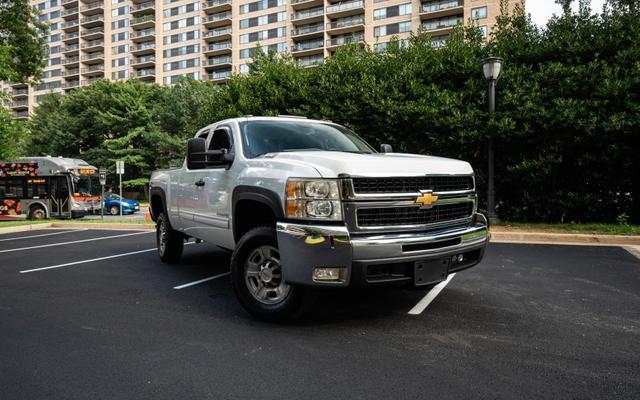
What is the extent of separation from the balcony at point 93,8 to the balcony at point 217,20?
24.8 meters

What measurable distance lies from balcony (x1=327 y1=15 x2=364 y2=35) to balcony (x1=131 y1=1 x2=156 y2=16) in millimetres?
36058

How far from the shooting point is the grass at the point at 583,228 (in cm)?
970

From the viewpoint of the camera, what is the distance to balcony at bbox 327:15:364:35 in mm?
58375

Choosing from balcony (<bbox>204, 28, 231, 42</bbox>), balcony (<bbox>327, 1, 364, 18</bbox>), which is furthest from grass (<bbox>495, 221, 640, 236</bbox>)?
balcony (<bbox>204, 28, 231, 42</bbox>)

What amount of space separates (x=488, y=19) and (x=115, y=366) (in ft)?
186

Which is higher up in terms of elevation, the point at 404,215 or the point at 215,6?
the point at 215,6

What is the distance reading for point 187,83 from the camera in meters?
46.6

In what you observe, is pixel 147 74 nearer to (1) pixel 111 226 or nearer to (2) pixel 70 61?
(2) pixel 70 61

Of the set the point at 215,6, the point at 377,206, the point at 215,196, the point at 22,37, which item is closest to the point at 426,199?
the point at 377,206

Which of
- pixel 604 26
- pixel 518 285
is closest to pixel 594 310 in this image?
pixel 518 285

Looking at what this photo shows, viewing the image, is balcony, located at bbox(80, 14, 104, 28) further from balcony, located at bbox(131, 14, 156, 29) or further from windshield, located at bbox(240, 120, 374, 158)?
windshield, located at bbox(240, 120, 374, 158)

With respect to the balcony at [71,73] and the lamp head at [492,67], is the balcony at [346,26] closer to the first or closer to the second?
the lamp head at [492,67]

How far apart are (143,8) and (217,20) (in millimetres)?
16980

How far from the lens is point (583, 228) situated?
10.5 meters
